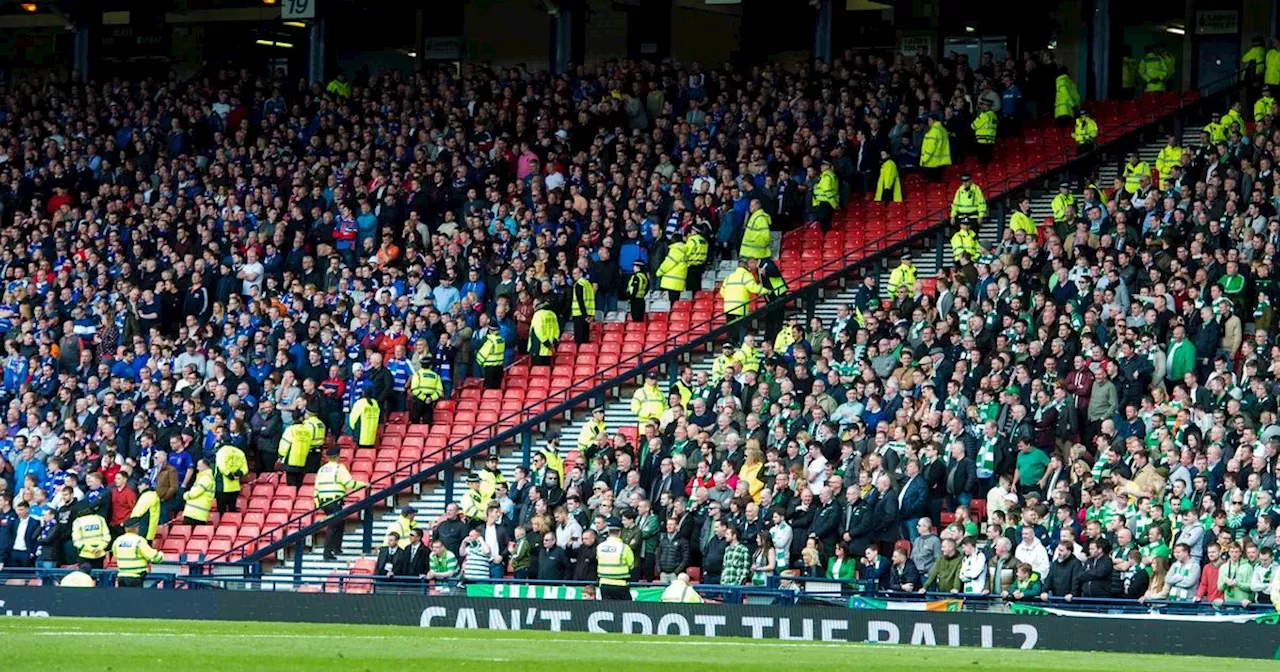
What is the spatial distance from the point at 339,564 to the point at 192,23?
21.0 metres

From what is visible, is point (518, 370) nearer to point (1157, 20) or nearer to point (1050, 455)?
point (1050, 455)

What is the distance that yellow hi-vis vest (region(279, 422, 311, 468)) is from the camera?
30.2 m

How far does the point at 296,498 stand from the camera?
30.3 metres

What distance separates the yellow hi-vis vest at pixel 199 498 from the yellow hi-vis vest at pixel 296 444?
1.05 m

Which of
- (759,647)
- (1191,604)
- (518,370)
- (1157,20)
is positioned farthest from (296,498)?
(1157,20)

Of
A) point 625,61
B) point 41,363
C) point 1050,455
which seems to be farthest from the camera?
point 625,61

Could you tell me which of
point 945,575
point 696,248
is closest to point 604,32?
point 696,248

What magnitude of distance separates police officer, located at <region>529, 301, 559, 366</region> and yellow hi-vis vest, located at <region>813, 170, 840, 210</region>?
412 centimetres

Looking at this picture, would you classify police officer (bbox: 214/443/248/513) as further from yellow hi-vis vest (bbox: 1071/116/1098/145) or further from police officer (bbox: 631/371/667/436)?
yellow hi-vis vest (bbox: 1071/116/1098/145)

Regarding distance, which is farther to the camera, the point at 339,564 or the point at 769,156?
the point at 769,156

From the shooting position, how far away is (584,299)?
104 ft

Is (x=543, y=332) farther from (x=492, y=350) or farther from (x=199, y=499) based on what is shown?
(x=199, y=499)

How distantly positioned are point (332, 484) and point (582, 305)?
14.6 ft

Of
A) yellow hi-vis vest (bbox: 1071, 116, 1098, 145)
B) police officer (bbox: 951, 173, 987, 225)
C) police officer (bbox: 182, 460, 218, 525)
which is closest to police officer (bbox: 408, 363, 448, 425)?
police officer (bbox: 182, 460, 218, 525)
